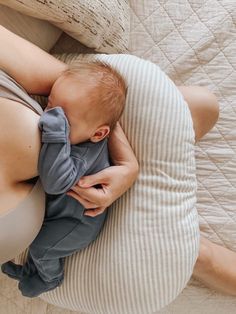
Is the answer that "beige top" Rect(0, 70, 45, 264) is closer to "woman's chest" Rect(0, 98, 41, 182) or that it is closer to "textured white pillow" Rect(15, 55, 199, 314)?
"woman's chest" Rect(0, 98, 41, 182)

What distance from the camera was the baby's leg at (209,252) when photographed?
1.25 m

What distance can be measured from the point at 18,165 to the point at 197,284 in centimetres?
70

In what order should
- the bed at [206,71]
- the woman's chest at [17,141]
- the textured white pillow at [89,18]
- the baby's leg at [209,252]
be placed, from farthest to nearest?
the bed at [206,71] < the baby's leg at [209,252] < the textured white pillow at [89,18] < the woman's chest at [17,141]

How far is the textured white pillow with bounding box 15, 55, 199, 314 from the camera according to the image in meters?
1.04

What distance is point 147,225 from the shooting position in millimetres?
1057

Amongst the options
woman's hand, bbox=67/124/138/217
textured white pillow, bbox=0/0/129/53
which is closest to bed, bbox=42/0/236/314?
textured white pillow, bbox=0/0/129/53

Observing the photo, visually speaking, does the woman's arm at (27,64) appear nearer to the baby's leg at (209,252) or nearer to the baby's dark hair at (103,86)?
the baby's dark hair at (103,86)

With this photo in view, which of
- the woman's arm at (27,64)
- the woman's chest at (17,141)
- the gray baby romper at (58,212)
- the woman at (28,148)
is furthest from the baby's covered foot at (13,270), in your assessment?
the woman's arm at (27,64)

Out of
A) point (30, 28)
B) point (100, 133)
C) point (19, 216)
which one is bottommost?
point (19, 216)

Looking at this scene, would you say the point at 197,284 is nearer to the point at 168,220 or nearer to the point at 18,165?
the point at 168,220

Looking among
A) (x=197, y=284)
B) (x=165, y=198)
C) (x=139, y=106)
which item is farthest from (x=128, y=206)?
(x=197, y=284)

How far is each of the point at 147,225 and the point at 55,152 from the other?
290 mm

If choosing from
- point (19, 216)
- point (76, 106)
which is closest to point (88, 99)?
point (76, 106)

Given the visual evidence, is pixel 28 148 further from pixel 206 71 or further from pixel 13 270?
pixel 206 71
